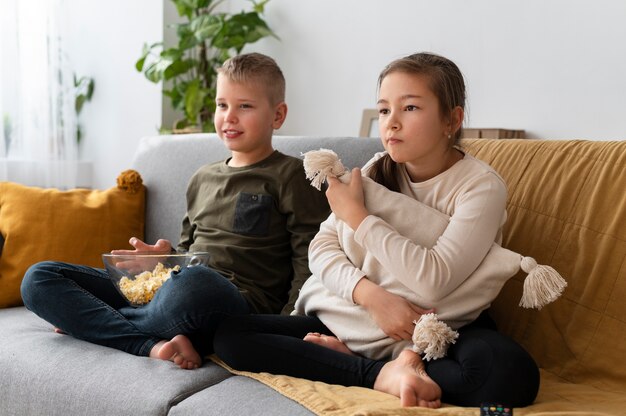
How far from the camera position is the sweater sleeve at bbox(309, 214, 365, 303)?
1501mm

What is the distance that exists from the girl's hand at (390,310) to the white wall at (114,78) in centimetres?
247

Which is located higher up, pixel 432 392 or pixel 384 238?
pixel 384 238

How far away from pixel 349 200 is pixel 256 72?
0.59 meters

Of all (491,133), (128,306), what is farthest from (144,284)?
(491,133)

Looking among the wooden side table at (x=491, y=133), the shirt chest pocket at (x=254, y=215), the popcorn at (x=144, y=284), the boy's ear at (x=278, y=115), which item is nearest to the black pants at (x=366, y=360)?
the popcorn at (x=144, y=284)

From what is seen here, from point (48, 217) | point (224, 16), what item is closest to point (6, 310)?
point (48, 217)

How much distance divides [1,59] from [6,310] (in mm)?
1631

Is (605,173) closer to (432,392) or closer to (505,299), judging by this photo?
(505,299)

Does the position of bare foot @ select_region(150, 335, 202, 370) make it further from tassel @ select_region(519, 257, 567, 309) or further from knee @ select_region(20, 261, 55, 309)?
tassel @ select_region(519, 257, 567, 309)

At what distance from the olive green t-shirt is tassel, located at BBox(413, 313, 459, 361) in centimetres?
50

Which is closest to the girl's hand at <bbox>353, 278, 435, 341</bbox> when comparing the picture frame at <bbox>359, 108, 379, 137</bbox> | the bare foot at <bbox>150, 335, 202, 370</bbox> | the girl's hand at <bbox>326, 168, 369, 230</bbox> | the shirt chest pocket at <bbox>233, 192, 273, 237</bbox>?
the girl's hand at <bbox>326, 168, 369, 230</bbox>

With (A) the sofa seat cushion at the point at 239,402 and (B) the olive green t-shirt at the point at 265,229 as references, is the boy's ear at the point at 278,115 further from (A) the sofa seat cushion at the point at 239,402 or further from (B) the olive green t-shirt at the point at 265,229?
(A) the sofa seat cushion at the point at 239,402

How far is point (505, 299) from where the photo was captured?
1.61 m

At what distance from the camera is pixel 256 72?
1953 mm
